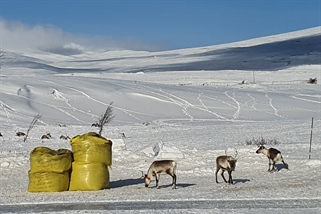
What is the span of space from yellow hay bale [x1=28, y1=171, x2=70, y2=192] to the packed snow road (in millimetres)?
1842

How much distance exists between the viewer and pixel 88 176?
16062 mm

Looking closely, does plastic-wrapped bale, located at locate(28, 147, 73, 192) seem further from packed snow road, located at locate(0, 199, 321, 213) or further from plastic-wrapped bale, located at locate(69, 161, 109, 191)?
packed snow road, located at locate(0, 199, 321, 213)

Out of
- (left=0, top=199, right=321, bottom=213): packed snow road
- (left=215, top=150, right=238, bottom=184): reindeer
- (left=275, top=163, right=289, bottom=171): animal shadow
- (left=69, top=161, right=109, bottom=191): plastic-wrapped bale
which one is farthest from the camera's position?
(left=275, top=163, right=289, bottom=171): animal shadow

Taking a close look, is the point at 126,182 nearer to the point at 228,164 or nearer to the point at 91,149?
the point at 91,149

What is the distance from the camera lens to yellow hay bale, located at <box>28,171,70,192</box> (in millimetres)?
15867

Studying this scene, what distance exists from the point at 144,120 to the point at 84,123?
504cm

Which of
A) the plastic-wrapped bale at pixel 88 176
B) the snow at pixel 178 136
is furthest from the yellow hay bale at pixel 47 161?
the snow at pixel 178 136

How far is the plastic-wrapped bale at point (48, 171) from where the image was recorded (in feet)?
52.1

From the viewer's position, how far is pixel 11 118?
154ft

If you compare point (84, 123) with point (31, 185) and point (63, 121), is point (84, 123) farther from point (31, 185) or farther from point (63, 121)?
point (31, 185)

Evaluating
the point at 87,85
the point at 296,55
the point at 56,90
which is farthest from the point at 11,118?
the point at 296,55

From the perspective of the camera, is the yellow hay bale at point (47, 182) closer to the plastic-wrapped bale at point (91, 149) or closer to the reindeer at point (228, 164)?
the plastic-wrapped bale at point (91, 149)

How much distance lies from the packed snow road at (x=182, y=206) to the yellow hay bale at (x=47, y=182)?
1.84 metres

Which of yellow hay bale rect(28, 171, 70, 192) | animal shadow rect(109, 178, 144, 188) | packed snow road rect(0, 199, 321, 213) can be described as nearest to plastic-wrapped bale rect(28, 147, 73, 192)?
yellow hay bale rect(28, 171, 70, 192)
